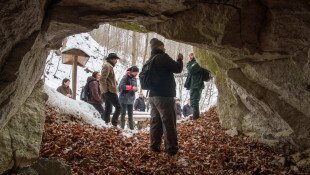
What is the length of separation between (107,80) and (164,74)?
9.99ft

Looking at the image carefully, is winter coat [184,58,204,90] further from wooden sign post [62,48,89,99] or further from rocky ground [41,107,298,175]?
wooden sign post [62,48,89,99]

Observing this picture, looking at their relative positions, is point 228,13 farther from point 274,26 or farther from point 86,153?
point 86,153

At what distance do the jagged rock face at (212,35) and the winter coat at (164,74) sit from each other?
0.96m

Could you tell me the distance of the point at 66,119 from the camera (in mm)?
8219

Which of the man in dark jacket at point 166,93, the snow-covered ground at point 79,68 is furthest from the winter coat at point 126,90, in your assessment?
the snow-covered ground at point 79,68

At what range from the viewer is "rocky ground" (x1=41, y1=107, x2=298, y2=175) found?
5719 millimetres

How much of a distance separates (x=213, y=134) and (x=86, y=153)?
3.91 m

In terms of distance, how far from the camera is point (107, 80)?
9.32 m

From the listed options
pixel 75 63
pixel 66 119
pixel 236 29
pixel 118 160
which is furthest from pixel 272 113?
pixel 75 63

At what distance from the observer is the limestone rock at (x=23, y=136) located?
468 cm

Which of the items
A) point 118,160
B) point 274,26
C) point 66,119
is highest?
point 274,26

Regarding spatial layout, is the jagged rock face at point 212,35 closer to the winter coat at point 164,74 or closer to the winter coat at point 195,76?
the winter coat at point 164,74

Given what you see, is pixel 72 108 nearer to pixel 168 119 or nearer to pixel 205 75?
pixel 168 119

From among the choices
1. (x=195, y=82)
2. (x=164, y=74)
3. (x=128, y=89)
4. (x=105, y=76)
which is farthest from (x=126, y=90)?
(x=164, y=74)
